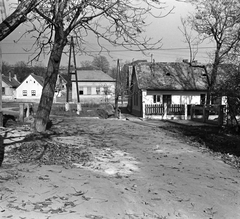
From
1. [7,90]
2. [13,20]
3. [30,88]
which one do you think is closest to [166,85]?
[13,20]

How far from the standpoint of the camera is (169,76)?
37.8 meters

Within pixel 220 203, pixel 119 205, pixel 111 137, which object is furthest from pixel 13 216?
pixel 111 137

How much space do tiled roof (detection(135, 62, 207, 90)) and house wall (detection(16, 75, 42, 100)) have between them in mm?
40911

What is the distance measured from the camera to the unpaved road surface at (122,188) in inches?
188

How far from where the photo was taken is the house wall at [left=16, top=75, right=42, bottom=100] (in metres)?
74.5

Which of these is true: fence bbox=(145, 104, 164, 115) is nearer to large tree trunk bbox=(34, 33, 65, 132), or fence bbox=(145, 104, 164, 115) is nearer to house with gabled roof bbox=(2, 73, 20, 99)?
large tree trunk bbox=(34, 33, 65, 132)

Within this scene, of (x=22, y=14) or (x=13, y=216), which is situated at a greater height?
(x=22, y=14)

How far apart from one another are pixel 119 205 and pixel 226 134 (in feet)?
41.5

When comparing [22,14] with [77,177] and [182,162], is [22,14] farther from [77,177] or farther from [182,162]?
[182,162]

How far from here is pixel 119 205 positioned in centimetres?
511

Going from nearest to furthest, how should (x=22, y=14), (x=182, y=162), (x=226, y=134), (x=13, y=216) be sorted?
(x=13, y=216) < (x=22, y=14) < (x=182, y=162) < (x=226, y=134)

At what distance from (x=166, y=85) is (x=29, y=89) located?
46.0 meters

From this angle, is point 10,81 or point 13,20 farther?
point 10,81

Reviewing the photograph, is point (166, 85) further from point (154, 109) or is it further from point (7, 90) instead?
point (7, 90)
